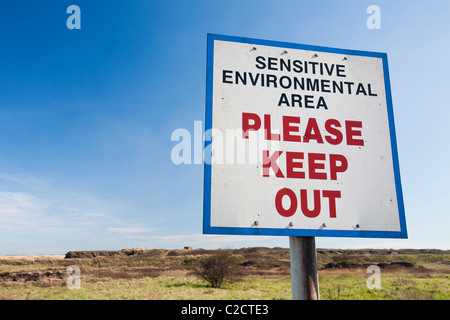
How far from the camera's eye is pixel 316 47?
A: 13.7 ft

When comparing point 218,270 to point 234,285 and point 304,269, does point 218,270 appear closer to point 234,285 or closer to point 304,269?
point 234,285

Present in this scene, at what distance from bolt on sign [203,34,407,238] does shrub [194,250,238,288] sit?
86.0 feet

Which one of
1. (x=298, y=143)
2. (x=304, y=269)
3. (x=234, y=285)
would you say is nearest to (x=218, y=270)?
(x=234, y=285)

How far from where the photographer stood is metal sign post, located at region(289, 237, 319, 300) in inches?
129

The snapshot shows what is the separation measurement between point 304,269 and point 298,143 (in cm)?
164

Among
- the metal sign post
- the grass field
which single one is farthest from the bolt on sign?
the grass field

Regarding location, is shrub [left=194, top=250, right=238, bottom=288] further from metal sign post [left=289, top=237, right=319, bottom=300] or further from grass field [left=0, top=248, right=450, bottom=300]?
metal sign post [left=289, top=237, right=319, bottom=300]

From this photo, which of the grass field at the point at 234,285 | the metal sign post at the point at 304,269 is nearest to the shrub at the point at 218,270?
the grass field at the point at 234,285

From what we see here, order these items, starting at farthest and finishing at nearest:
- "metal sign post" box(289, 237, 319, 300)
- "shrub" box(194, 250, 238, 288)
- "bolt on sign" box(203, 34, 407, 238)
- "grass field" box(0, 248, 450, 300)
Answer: "shrub" box(194, 250, 238, 288), "grass field" box(0, 248, 450, 300), "bolt on sign" box(203, 34, 407, 238), "metal sign post" box(289, 237, 319, 300)

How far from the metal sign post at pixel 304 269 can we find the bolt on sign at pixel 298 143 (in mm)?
153

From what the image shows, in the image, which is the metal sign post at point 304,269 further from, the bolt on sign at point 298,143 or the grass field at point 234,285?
the grass field at point 234,285

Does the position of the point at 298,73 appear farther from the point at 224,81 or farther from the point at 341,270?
the point at 341,270
